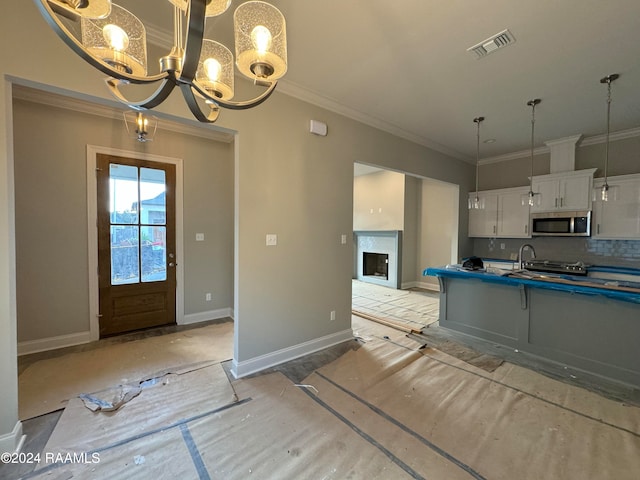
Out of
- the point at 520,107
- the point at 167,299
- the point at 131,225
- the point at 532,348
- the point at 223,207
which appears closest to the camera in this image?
the point at 532,348

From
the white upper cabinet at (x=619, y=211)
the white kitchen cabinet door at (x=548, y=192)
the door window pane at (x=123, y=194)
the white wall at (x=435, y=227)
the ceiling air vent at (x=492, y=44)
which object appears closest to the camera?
the ceiling air vent at (x=492, y=44)

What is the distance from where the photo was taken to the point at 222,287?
14.1 ft

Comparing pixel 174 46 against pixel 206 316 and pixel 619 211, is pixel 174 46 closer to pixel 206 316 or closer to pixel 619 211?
pixel 206 316

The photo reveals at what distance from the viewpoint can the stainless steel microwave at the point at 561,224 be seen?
4104mm

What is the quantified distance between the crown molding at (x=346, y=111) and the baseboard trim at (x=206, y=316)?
129 inches

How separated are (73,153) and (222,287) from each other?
8.20 ft

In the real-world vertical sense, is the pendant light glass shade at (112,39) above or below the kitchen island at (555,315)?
above

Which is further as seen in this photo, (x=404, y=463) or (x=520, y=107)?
(x=520, y=107)

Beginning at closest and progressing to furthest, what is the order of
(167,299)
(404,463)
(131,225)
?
(404,463) < (131,225) < (167,299)

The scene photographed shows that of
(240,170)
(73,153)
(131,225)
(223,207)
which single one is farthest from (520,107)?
(73,153)

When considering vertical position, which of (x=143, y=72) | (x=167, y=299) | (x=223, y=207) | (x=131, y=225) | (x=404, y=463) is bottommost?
(x=404, y=463)

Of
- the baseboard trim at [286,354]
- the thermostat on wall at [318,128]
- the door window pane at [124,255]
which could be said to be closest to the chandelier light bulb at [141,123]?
the door window pane at [124,255]

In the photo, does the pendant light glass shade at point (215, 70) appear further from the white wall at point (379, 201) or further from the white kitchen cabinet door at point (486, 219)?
the white wall at point (379, 201)

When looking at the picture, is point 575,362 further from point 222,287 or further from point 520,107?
point 222,287
